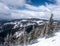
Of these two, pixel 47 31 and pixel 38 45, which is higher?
pixel 47 31

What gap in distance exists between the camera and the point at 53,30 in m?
75.1

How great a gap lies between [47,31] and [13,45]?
868 inches

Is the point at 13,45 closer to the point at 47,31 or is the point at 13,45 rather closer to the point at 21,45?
the point at 21,45

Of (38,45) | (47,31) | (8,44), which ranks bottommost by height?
(8,44)

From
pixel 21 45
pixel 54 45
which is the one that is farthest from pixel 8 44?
pixel 54 45

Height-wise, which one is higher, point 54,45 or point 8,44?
point 54,45

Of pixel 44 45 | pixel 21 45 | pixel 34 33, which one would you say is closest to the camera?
pixel 44 45

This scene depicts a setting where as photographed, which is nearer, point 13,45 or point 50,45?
point 50,45

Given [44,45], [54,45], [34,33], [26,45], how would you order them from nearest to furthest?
[54,45] < [44,45] < [26,45] < [34,33]

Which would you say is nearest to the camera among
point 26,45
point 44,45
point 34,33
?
point 44,45

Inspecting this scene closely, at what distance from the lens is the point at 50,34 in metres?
70.6

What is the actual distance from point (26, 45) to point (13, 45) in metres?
12.7

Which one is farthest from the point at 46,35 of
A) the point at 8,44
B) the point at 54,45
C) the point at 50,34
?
the point at 8,44

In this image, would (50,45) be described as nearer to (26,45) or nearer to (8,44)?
(26,45)
